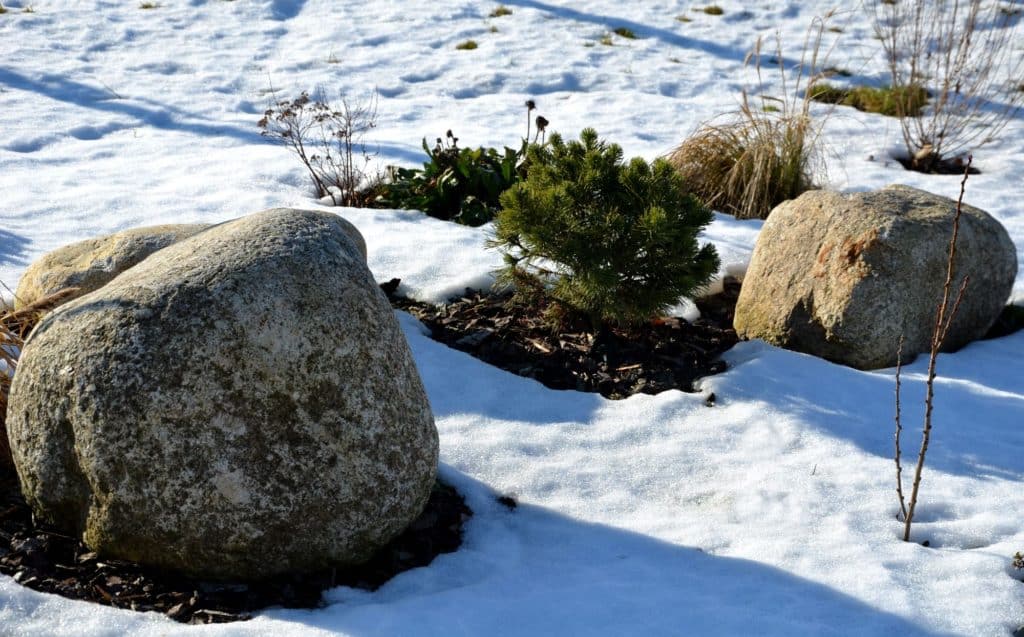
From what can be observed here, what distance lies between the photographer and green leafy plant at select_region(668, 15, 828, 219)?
21.9 feet

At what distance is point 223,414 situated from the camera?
9.27 feet

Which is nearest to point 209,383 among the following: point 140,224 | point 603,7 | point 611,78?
point 140,224

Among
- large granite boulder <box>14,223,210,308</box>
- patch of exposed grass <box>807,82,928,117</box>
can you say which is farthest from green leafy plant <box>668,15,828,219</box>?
large granite boulder <box>14,223,210,308</box>

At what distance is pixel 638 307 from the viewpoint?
14.9 feet

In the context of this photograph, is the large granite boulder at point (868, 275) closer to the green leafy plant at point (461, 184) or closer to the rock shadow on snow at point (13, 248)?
the green leafy plant at point (461, 184)

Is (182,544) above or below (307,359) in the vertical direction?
below

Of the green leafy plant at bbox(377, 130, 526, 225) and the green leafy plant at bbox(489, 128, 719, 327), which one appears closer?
the green leafy plant at bbox(489, 128, 719, 327)

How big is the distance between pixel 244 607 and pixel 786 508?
6.42 feet

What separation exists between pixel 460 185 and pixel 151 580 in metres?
4.04

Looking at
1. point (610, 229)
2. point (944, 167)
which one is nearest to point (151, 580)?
point (610, 229)

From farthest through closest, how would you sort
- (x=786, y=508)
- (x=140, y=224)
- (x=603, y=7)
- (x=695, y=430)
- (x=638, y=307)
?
(x=603, y=7) → (x=140, y=224) → (x=638, y=307) → (x=695, y=430) → (x=786, y=508)

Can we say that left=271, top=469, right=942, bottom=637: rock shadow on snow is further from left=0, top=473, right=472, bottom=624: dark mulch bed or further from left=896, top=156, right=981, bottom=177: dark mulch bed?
left=896, top=156, right=981, bottom=177: dark mulch bed

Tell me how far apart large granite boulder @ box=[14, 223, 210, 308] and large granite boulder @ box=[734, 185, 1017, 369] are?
294cm

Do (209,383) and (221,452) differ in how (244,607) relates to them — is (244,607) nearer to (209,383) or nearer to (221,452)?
(221,452)
